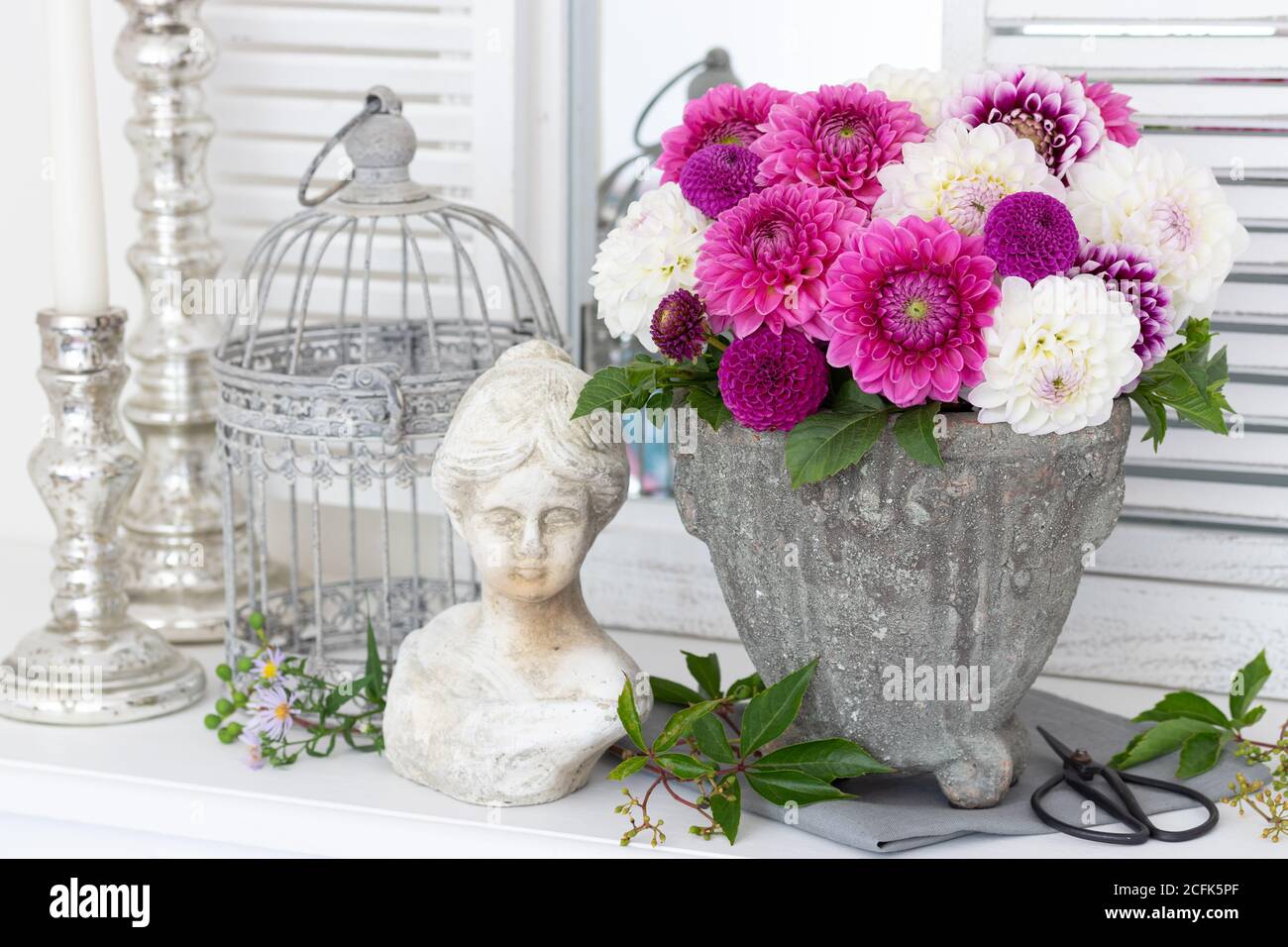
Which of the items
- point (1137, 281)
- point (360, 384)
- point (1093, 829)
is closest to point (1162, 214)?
point (1137, 281)

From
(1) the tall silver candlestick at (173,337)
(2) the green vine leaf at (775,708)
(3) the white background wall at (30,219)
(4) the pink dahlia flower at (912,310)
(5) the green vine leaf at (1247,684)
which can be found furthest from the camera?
(3) the white background wall at (30,219)

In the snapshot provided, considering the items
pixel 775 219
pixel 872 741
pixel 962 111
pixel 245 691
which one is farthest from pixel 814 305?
pixel 245 691

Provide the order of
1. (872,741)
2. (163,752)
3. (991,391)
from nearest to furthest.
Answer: (991,391)
(872,741)
(163,752)

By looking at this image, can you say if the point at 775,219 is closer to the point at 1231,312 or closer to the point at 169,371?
the point at 1231,312

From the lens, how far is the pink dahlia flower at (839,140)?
0.91m

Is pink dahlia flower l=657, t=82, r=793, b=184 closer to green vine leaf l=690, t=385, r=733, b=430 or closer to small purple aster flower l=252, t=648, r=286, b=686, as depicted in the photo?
green vine leaf l=690, t=385, r=733, b=430

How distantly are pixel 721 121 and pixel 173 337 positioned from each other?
2.01 ft

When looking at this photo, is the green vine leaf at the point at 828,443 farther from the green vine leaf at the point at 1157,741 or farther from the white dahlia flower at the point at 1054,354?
the green vine leaf at the point at 1157,741

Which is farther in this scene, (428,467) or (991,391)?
(428,467)

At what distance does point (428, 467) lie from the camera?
1.16m

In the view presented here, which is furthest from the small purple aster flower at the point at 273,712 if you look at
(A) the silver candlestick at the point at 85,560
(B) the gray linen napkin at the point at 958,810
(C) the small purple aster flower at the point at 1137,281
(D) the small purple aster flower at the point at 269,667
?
(C) the small purple aster flower at the point at 1137,281

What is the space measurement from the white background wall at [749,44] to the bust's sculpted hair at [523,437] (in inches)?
21.7

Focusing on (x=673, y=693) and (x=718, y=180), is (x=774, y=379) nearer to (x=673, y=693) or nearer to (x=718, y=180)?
(x=718, y=180)

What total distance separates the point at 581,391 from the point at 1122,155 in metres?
0.34
